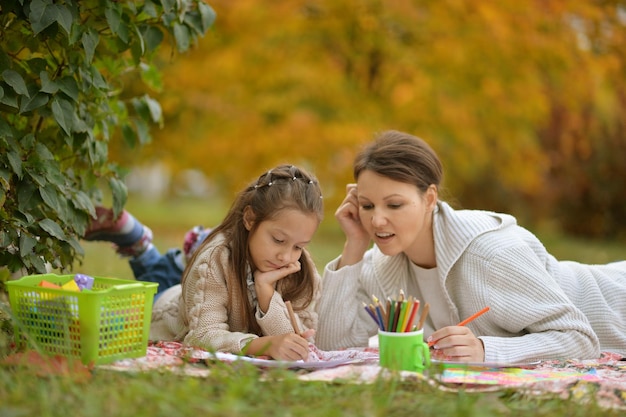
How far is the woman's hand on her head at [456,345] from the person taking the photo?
295 centimetres

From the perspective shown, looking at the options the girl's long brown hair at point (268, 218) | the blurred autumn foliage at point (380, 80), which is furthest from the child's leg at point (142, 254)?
the blurred autumn foliage at point (380, 80)

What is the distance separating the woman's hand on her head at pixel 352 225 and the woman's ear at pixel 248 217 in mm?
446

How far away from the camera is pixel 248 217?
10.8 feet

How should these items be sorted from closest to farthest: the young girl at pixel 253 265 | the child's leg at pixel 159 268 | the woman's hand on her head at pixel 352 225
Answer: the young girl at pixel 253 265
the woman's hand on her head at pixel 352 225
the child's leg at pixel 159 268

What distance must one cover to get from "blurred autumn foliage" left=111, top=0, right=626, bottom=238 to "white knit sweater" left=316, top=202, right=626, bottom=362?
184 inches

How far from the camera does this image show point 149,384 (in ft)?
7.34

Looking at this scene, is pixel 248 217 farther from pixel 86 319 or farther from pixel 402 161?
pixel 86 319

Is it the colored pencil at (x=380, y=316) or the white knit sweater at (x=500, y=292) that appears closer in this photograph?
the colored pencil at (x=380, y=316)

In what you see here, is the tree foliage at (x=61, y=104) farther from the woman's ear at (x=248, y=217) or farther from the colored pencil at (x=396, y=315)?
the colored pencil at (x=396, y=315)

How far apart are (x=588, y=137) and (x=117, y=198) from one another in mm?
8790

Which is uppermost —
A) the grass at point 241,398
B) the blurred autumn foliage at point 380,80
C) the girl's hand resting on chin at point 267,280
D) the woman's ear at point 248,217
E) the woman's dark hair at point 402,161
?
the blurred autumn foliage at point 380,80

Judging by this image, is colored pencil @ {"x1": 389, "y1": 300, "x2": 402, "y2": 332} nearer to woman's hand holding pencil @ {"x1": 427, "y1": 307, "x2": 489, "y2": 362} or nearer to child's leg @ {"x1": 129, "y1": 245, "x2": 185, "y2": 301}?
woman's hand holding pencil @ {"x1": 427, "y1": 307, "x2": 489, "y2": 362}

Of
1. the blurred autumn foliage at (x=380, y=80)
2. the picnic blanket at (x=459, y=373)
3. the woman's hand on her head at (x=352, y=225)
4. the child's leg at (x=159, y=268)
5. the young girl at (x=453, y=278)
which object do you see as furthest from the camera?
the blurred autumn foliage at (x=380, y=80)

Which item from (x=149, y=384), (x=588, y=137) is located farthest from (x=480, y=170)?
(x=149, y=384)
